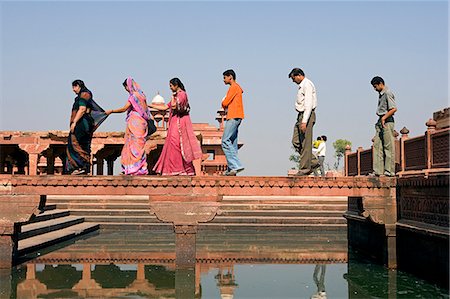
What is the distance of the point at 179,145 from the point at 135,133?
909 millimetres

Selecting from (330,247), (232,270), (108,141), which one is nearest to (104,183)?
(232,270)

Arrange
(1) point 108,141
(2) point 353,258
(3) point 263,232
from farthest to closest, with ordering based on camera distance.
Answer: (1) point 108,141, (3) point 263,232, (2) point 353,258

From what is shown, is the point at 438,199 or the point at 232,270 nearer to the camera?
the point at 438,199

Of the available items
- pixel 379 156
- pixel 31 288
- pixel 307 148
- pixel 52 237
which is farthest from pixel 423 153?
pixel 52 237

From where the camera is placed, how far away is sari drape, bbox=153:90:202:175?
7.79 meters

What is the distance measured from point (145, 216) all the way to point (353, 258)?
26.8ft

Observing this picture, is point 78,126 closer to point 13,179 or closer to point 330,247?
point 13,179

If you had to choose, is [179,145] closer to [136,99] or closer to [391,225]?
[136,99]

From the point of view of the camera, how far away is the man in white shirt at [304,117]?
7484 millimetres

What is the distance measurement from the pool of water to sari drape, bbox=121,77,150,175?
176 cm

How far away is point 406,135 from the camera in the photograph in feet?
34.9

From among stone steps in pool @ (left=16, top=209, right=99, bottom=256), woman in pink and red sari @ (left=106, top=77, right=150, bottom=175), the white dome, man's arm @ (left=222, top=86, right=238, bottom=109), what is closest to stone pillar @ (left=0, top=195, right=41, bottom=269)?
stone steps in pool @ (left=16, top=209, right=99, bottom=256)

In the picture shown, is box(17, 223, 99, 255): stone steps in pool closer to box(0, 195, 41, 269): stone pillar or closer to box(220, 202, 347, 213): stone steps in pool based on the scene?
box(0, 195, 41, 269): stone pillar

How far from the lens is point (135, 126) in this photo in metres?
8.27
